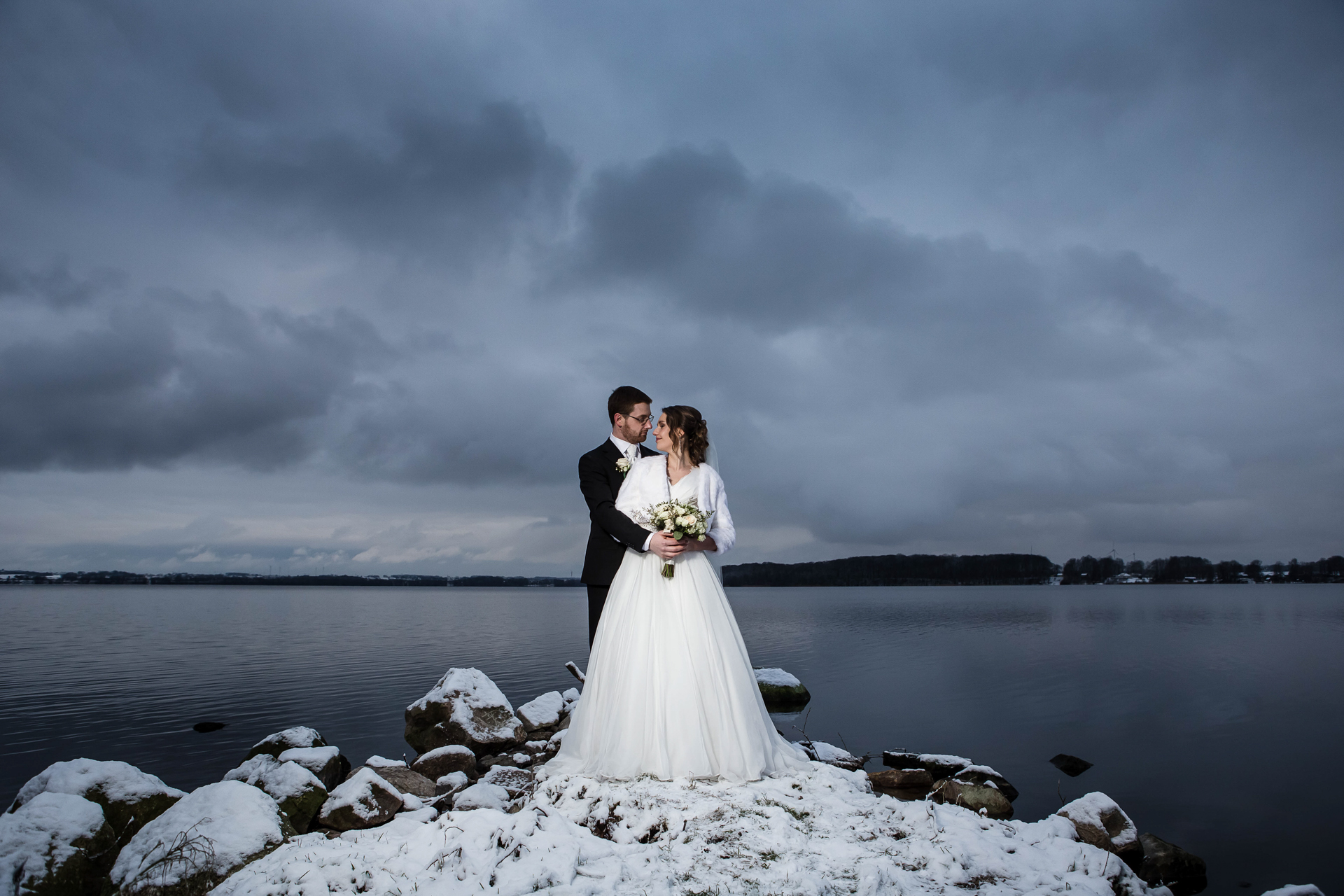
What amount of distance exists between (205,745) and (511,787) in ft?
28.4

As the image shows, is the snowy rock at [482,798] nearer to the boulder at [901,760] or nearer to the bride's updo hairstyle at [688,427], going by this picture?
the bride's updo hairstyle at [688,427]

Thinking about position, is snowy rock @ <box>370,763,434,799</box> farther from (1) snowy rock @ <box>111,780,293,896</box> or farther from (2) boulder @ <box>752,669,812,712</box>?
(2) boulder @ <box>752,669,812,712</box>

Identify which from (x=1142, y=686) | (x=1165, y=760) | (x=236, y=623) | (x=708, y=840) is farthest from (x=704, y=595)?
(x=236, y=623)

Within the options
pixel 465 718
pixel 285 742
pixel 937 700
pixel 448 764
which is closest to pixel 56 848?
pixel 448 764

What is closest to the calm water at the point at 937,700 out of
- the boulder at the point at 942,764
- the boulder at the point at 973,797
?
the boulder at the point at 942,764

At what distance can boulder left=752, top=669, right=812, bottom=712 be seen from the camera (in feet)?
51.5

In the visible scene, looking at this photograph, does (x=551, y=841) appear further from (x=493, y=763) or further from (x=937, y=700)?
(x=937, y=700)

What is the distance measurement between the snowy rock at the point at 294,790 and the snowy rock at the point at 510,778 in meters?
1.57

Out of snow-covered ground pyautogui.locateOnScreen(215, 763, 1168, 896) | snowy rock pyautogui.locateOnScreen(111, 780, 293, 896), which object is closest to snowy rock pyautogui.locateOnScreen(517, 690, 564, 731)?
snow-covered ground pyautogui.locateOnScreen(215, 763, 1168, 896)

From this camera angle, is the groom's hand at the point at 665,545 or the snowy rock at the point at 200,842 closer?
the snowy rock at the point at 200,842

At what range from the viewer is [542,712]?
11172 millimetres

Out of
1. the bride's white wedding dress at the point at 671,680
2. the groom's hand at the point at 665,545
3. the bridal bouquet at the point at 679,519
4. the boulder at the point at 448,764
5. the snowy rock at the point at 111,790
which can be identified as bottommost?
the boulder at the point at 448,764

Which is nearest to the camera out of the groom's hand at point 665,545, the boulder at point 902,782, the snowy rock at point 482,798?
the groom's hand at point 665,545

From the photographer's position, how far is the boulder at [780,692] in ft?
51.5
